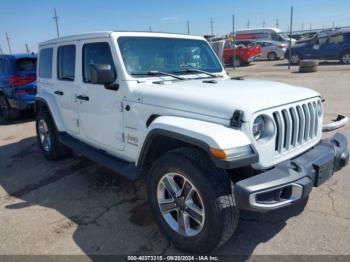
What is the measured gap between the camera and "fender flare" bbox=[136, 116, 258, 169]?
2.44 m

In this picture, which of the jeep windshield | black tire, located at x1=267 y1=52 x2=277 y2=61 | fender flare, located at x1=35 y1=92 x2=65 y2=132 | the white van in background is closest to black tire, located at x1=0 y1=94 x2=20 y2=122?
fender flare, located at x1=35 y1=92 x2=65 y2=132

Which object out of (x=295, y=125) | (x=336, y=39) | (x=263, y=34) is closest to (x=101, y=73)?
(x=295, y=125)

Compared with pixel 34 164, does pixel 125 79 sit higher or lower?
higher

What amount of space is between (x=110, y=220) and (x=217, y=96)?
182 cm

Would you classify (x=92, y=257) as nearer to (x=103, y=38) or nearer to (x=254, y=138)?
(x=254, y=138)

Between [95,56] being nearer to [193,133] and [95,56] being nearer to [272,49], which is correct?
[193,133]

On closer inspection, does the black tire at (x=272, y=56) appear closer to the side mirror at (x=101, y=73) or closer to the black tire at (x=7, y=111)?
the black tire at (x=7, y=111)

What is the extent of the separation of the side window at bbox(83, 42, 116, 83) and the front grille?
189 cm

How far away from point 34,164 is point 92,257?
3175 millimetres

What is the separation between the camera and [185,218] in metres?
2.95

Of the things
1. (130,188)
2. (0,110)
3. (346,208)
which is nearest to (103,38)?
(130,188)

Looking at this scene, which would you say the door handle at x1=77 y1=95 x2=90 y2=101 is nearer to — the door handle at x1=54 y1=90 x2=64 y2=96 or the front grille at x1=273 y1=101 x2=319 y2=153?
the door handle at x1=54 y1=90 x2=64 y2=96

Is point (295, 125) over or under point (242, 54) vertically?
over

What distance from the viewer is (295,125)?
9.66ft
